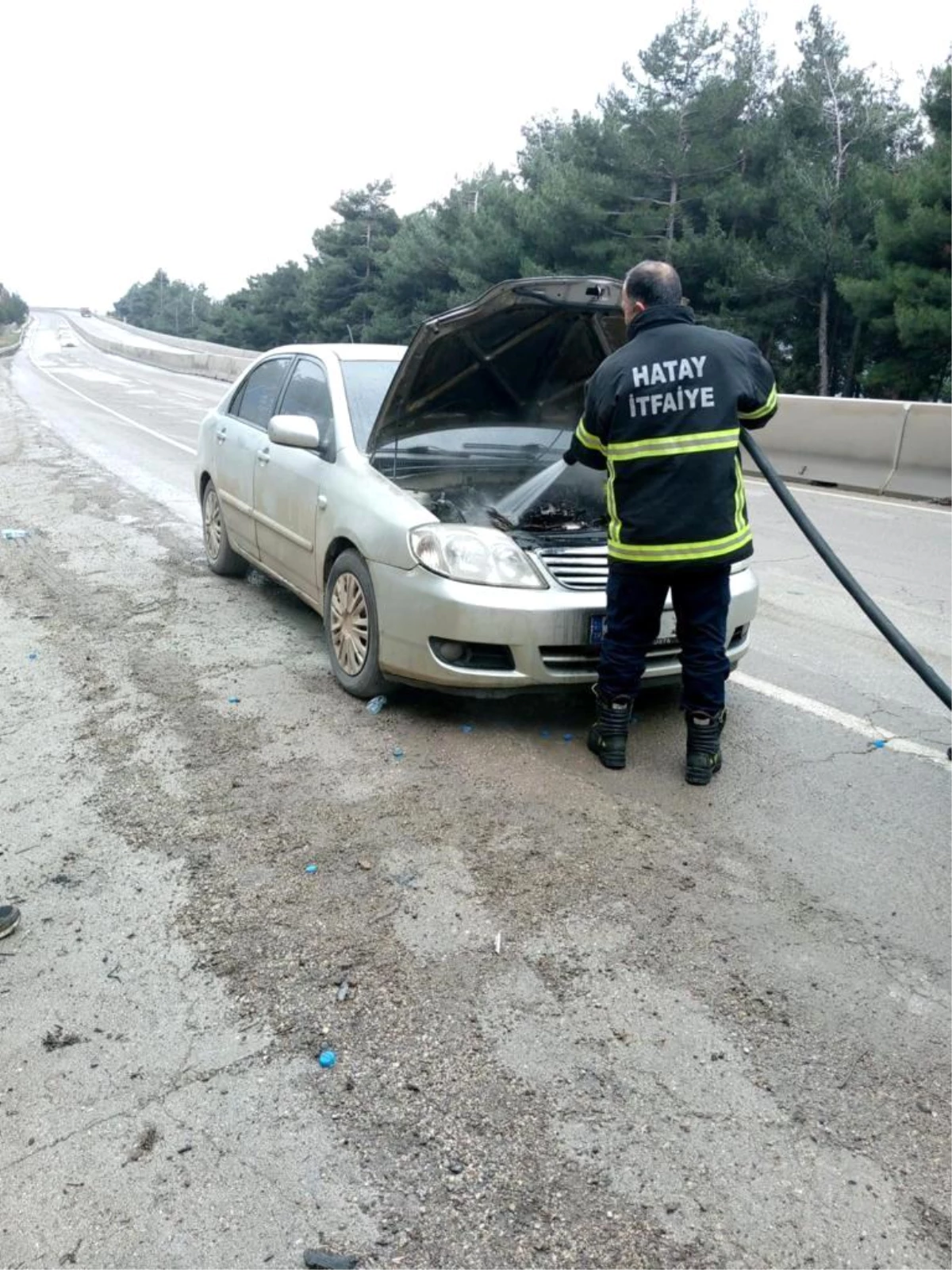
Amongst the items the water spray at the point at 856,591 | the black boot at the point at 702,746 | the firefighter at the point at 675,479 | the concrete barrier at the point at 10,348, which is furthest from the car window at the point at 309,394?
the concrete barrier at the point at 10,348

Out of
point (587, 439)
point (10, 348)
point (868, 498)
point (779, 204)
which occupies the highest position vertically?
point (779, 204)

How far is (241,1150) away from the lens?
2.22 m

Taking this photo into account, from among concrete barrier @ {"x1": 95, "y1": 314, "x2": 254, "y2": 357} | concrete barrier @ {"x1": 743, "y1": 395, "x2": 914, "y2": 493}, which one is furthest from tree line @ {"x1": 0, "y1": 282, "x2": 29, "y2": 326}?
concrete barrier @ {"x1": 743, "y1": 395, "x2": 914, "y2": 493}

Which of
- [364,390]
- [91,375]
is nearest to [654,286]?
[364,390]

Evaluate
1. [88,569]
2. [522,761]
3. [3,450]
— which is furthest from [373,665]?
[3,450]

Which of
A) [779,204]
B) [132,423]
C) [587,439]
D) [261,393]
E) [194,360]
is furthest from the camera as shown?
[194,360]

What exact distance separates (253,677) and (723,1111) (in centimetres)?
342

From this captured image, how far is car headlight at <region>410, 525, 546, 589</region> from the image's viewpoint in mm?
4242

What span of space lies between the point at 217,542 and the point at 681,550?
13.8 feet

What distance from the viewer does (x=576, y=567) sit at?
437cm

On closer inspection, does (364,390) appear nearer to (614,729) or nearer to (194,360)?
(614,729)

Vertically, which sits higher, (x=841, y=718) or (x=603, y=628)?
(x=603, y=628)

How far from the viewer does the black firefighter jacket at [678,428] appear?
3.72 metres

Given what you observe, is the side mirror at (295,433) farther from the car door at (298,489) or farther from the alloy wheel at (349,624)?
the alloy wheel at (349,624)
